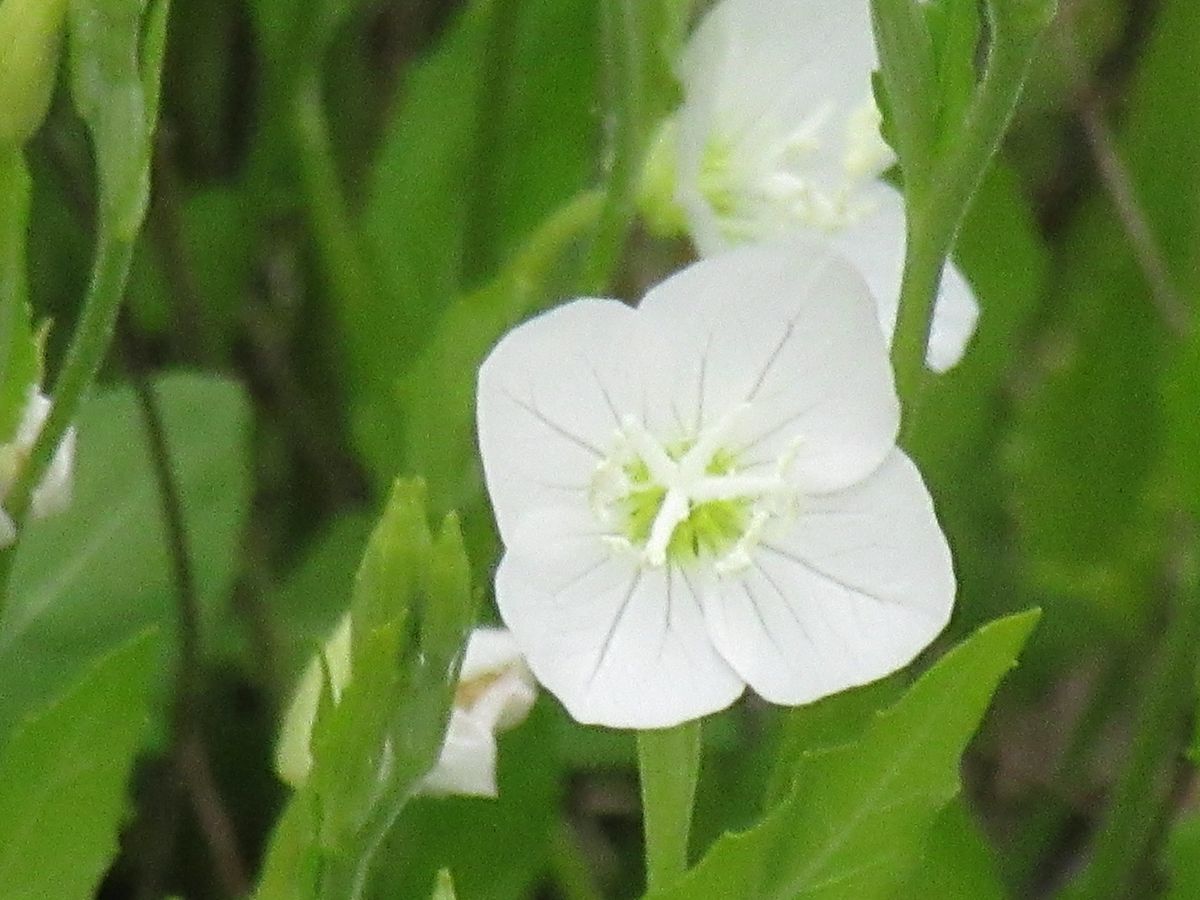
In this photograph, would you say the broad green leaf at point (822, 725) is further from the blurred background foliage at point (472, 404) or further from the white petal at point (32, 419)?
the white petal at point (32, 419)

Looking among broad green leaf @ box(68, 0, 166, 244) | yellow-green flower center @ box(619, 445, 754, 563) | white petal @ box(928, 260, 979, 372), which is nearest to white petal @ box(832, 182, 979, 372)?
white petal @ box(928, 260, 979, 372)

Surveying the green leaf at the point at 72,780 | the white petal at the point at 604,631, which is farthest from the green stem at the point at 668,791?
the green leaf at the point at 72,780

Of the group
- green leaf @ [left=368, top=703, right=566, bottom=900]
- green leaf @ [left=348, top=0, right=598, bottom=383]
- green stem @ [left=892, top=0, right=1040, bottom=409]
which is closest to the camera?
green stem @ [left=892, top=0, right=1040, bottom=409]

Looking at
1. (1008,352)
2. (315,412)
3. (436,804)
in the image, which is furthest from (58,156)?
(1008,352)

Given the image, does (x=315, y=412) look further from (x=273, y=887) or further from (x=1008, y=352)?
(x=273, y=887)

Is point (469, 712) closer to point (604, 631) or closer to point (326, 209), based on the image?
point (604, 631)

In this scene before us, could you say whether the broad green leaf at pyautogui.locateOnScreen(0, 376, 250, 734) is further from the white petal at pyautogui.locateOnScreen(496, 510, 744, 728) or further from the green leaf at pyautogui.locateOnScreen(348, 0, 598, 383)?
the white petal at pyautogui.locateOnScreen(496, 510, 744, 728)

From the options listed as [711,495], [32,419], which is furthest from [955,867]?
[32,419]
